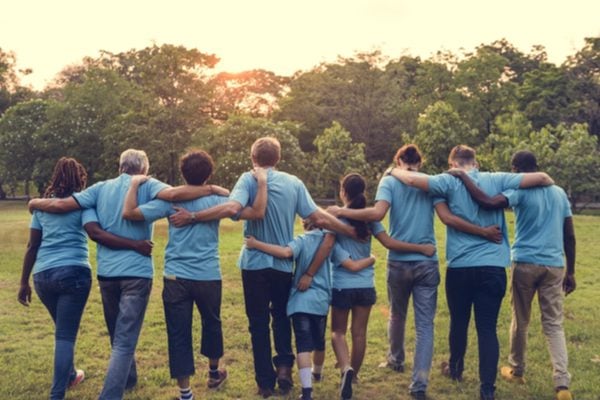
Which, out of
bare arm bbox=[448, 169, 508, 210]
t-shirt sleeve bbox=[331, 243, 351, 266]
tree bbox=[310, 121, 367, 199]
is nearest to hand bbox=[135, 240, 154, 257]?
t-shirt sleeve bbox=[331, 243, 351, 266]

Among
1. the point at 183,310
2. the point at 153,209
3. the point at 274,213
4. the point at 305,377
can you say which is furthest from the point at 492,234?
the point at 153,209

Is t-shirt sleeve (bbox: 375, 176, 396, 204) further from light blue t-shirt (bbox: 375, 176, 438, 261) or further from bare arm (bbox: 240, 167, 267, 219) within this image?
bare arm (bbox: 240, 167, 267, 219)

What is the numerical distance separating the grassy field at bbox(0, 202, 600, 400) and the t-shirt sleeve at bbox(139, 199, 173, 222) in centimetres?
168

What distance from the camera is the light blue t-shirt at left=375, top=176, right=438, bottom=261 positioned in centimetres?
540

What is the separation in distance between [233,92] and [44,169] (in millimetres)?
14748

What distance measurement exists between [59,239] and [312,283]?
2174 mm

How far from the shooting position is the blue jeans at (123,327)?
4879mm

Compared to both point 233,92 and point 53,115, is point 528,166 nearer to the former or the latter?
point 233,92

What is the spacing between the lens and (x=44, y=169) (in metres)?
44.4

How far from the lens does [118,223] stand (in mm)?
5043

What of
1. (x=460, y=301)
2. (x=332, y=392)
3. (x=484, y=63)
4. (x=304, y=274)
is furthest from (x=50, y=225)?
(x=484, y=63)

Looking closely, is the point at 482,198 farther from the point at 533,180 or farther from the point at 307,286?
the point at 307,286

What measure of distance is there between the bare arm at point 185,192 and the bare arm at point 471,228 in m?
1.94

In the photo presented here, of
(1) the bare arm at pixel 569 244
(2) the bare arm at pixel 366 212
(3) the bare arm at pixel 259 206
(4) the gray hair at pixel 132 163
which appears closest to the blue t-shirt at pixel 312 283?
(2) the bare arm at pixel 366 212
